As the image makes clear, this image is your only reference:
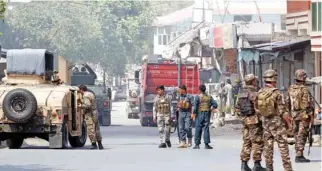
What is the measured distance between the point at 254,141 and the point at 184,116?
1154 cm

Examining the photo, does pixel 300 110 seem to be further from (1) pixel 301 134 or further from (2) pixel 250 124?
(2) pixel 250 124

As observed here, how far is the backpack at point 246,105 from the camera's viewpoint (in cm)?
2014

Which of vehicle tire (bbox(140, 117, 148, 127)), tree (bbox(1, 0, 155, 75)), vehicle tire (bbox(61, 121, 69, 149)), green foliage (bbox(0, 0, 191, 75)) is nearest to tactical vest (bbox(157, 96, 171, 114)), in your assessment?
vehicle tire (bbox(61, 121, 69, 149))

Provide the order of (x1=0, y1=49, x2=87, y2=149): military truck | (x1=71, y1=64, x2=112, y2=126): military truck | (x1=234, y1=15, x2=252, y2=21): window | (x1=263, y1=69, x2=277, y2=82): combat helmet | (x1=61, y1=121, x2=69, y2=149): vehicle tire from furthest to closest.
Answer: (x1=234, y1=15, x2=252, y2=21): window < (x1=71, y1=64, x2=112, y2=126): military truck < (x1=61, y1=121, x2=69, y2=149): vehicle tire < (x1=0, y1=49, x2=87, y2=149): military truck < (x1=263, y1=69, x2=277, y2=82): combat helmet

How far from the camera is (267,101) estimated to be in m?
Result: 19.2

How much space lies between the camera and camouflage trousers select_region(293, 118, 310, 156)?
22.8 metres

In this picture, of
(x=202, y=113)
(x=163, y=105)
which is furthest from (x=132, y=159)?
(x=163, y=105)

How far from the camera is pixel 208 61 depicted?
227 ft

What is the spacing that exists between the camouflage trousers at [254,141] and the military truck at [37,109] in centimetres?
946

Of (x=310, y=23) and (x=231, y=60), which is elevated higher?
(x=310, y=23)

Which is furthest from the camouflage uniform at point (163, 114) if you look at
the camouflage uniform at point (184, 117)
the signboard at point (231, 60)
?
the signboard at point (231, 60)

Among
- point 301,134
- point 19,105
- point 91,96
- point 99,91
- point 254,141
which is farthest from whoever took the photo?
point 99,91

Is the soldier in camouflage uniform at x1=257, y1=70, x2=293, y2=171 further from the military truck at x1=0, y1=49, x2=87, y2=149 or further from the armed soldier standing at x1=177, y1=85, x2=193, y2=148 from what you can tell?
the armed soldier standing at x1=177, y1=85, x2=193, y2=148

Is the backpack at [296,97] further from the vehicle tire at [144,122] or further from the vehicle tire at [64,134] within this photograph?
the vehicle tire at [144,122]
